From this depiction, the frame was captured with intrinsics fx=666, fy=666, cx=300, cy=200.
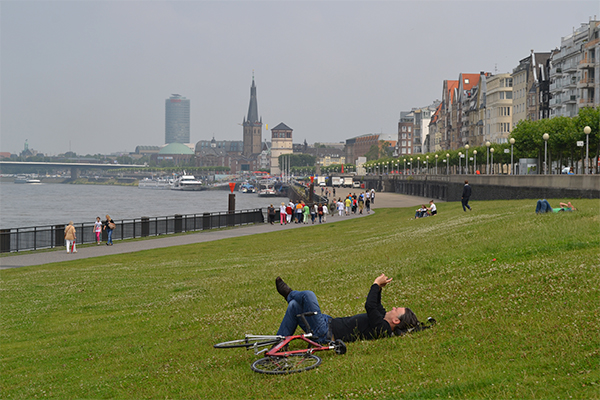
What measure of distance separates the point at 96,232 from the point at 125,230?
4.95 meters

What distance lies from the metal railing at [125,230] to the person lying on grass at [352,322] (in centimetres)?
2645

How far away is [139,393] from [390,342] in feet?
10.7

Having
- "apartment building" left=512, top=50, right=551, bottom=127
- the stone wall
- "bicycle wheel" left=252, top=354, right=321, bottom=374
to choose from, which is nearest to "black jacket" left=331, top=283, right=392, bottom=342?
"bicycle wheel" left=252, top=354, right=321, bottom=374

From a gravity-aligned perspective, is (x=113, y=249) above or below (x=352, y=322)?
below

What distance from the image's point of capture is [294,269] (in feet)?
61.7

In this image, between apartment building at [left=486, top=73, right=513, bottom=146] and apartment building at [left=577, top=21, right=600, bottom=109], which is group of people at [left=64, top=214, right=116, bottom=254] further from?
apartment building at [left=486, top=73, right=513, bottom=146]

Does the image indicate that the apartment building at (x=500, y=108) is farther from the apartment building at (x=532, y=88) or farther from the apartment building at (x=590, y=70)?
the apartment building at (x=590, y=70)

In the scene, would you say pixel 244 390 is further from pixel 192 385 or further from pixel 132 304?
pixel 132 304

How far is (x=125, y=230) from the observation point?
4103 centimetres

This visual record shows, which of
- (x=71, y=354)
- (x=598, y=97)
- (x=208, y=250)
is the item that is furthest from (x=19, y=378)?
(x=598, y=97)

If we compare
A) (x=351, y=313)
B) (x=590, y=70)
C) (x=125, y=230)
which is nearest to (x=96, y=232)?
(x=125, y=230)

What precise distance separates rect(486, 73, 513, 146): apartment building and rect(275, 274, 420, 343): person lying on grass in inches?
4775

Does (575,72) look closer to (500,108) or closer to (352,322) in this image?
(500,108)

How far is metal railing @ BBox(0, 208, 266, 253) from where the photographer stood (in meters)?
33.7
